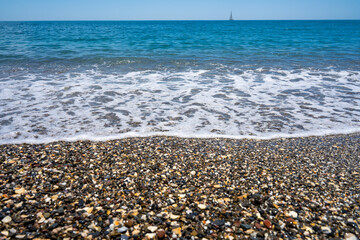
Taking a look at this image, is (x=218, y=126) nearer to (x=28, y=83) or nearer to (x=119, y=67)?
(x=28, y=83)

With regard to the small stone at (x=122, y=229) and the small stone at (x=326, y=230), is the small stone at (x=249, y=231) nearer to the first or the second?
the small stone at (x=326, y=230)

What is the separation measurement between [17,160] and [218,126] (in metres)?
4.34

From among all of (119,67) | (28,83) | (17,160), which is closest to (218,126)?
(17,160)

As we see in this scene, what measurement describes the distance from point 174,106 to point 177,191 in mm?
4219

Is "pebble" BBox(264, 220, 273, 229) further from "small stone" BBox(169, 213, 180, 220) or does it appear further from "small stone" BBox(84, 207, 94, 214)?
"small stone" BBox(84, 207, 94, 214)

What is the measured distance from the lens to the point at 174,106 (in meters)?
7.09

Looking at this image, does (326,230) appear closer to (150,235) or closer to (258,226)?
(258,226)

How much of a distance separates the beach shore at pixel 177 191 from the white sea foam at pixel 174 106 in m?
0.94

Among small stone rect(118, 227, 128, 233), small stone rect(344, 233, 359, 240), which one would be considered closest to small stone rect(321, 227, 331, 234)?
small stone rect(344, 233, 359, 240)

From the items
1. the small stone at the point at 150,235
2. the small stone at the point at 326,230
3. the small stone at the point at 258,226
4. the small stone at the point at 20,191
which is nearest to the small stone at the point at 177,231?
the small stone at the point at 150,235

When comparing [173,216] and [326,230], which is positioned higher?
[173,216]

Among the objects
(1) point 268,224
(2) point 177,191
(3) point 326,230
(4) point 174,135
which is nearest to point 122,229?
(2) point 177,191

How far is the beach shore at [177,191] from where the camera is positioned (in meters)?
2.52

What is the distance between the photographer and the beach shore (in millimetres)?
2520
